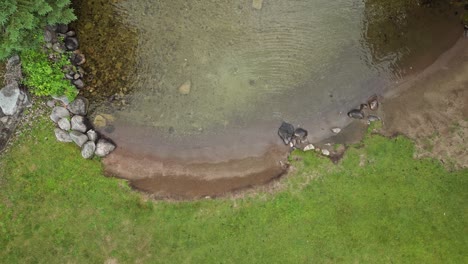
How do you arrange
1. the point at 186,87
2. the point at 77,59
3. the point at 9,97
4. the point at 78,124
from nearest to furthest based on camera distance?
the point at 9,97 < the point at 78,124 < the point at 77,59 < the point at 186,87

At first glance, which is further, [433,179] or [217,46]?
[217,46]

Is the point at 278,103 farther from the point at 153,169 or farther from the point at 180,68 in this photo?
the point at 153,169

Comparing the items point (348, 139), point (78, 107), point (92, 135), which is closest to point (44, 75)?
point (78, 107)

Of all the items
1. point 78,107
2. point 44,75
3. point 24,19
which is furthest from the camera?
point 78,107

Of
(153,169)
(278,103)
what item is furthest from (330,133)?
(153,169)

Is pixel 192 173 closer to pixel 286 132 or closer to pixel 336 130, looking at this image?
pixel 286 132

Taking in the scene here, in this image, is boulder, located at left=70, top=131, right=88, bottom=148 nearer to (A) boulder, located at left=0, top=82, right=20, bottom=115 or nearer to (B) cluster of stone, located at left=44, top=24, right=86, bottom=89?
(B) cluster of stone, located at left=44, top=24, right=86, bottom=89

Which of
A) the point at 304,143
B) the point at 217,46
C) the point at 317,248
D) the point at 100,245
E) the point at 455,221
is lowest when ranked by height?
the point at 100,245

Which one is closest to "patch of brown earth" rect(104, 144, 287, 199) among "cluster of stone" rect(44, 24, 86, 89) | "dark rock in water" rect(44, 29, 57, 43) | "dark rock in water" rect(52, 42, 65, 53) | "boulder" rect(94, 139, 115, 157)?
"boulder" rect(94, 139, 115, 157)

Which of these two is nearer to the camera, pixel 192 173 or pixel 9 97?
pixel 9 97
